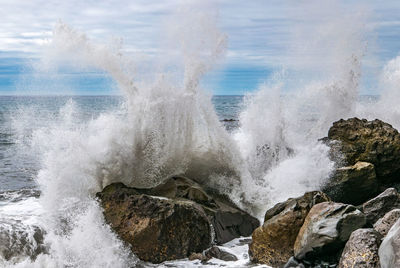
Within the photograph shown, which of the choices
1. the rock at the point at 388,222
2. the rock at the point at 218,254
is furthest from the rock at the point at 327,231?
the rock at the point at 218,254

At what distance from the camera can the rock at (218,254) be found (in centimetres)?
704

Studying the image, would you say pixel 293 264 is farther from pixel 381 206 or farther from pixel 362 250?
pixel 381 206

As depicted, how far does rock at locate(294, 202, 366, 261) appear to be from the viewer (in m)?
6.27

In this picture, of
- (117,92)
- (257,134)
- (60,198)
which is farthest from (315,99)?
(60,198)

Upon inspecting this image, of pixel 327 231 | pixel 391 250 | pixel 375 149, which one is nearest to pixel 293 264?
pixel 327 231

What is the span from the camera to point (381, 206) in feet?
24.6

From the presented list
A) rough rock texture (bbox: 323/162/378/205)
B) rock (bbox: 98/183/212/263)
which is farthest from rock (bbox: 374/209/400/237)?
rough rock texture (bbox: 323/162/378/205)

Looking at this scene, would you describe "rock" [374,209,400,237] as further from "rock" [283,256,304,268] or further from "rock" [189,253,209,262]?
"rock" [189,253,209,262]

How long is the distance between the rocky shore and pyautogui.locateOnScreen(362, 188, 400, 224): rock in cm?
1

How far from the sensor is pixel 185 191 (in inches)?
332

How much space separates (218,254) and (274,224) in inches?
37.9

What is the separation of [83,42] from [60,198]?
3917 mm

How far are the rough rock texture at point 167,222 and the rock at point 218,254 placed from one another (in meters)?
0.12

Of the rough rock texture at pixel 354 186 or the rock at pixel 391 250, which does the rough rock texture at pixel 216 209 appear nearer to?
the rough rock texture at pixel 354 186
